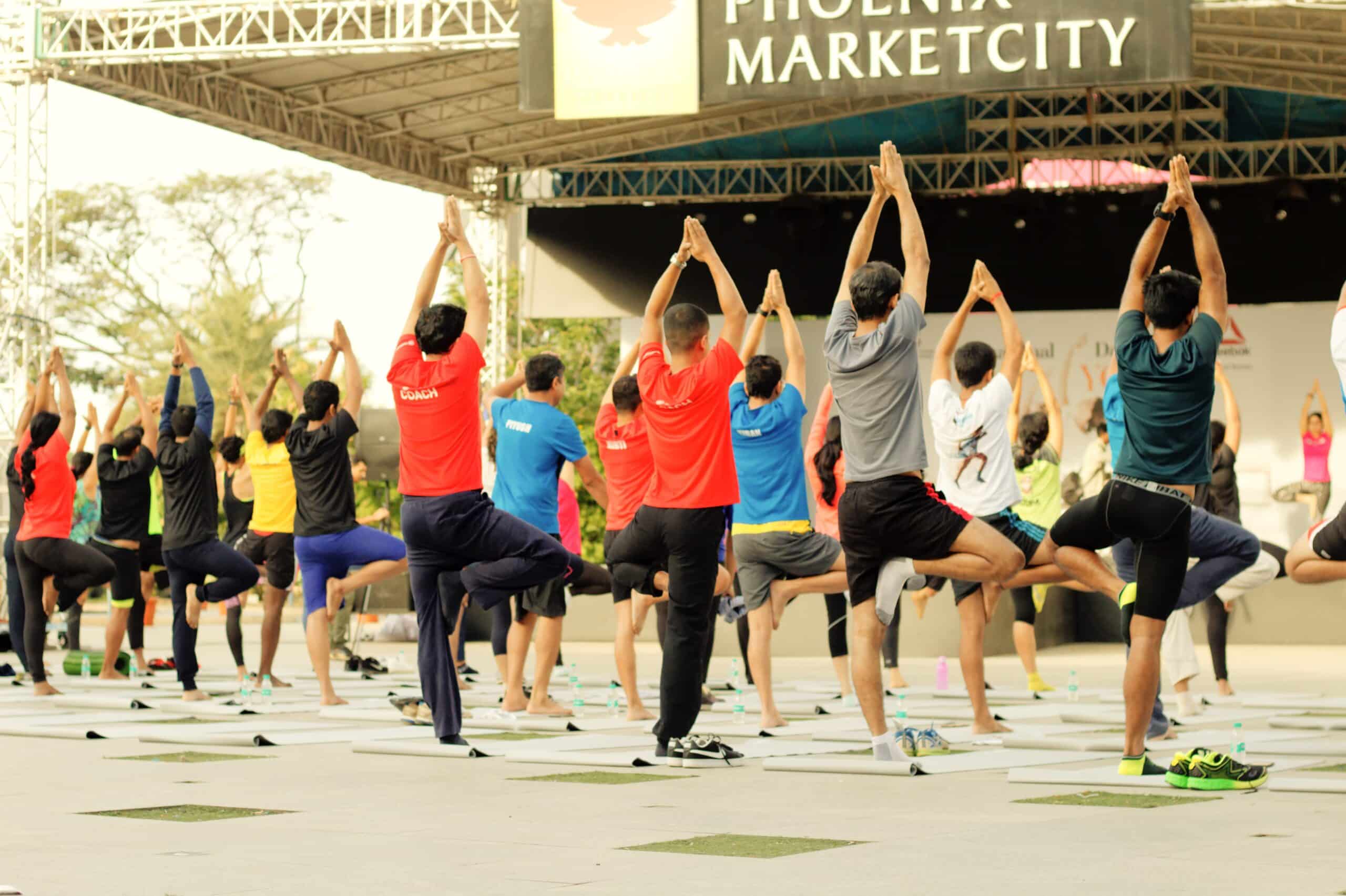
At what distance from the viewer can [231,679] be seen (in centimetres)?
1294

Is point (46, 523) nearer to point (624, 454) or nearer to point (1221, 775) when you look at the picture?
point (624, 454)

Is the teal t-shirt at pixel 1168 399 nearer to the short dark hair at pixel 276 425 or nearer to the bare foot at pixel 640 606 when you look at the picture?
the bare foot at pixel 640 606

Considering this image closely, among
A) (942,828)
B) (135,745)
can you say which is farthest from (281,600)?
(942,828)

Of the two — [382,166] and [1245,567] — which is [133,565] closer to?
[1245,567]

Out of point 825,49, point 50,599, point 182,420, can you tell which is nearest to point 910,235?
point 182,420

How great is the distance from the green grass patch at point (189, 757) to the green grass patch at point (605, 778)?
1360 mm

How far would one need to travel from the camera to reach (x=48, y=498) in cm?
1148

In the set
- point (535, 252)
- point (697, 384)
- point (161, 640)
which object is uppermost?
point (535, 252)

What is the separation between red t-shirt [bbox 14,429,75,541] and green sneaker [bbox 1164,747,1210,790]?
7.35 meters

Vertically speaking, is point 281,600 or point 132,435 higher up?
point 132,435

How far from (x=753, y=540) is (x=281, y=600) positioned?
11.2 feet

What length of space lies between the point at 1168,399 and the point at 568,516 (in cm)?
593

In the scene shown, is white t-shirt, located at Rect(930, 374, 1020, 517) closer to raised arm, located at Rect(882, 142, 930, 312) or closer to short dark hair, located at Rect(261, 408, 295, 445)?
raised arm, located at Rect(882, 142, 930, 312)

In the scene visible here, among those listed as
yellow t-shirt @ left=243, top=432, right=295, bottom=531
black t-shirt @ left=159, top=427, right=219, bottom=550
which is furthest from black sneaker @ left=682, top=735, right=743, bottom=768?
yellow t-shirt @ left=243, top=432, right=295, bottom=531
